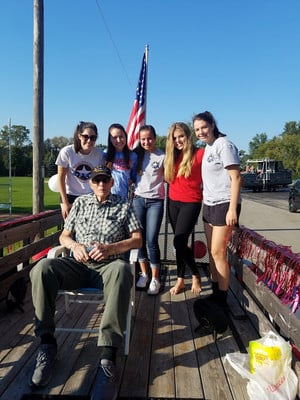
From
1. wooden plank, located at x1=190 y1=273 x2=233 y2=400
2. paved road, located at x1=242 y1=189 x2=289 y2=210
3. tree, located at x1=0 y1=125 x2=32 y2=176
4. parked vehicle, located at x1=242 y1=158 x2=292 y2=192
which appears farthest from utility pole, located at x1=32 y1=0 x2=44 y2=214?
tree, located at x1=0 y1=125 x2=32 y2=176

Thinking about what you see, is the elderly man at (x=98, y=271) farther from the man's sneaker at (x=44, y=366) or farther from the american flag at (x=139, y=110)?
the american flag at (x=139, y=110)

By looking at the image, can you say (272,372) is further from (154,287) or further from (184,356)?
(154,287)

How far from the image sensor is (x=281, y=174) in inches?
1217

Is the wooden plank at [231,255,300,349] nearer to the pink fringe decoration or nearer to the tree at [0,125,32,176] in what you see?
the pink fringe decoration

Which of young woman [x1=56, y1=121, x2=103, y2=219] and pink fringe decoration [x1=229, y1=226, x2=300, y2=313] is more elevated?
young woman [x1=56, y1=121, x2=103, y2=219]

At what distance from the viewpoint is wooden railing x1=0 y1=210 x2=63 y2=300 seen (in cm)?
371

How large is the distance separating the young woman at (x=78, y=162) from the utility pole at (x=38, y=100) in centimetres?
194

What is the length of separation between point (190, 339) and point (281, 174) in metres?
29.8

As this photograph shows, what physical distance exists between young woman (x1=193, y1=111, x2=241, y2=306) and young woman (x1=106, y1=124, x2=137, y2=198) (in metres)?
0.97

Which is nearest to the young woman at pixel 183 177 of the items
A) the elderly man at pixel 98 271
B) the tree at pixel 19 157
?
the elderly man at pixel 98 271

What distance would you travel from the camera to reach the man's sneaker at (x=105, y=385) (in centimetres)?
217

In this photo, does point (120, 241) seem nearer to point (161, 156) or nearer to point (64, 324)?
point (64, 324)

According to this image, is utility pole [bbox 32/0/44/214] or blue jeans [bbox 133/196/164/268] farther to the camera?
utility pole [bbox 32/0/44/214]

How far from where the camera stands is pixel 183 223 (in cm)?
405
